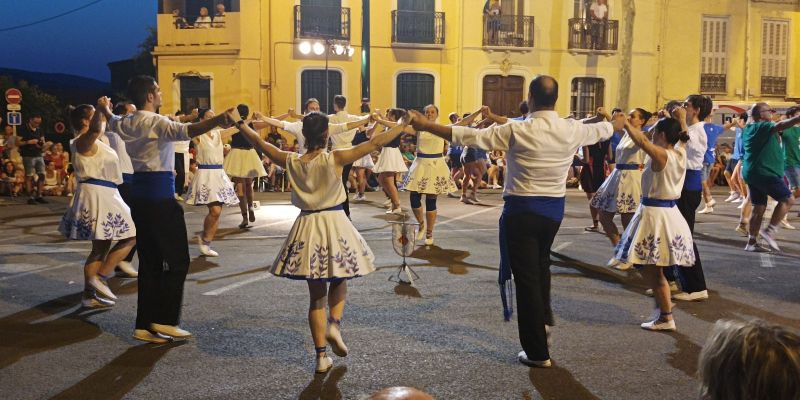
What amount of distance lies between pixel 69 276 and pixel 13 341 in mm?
2682

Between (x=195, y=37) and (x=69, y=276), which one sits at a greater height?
(x=195, y=37)

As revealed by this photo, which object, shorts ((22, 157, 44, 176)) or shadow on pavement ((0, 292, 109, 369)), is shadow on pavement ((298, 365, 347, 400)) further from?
shorts ((22, 157, 44, 176))

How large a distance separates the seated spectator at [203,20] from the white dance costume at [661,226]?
2299 centimetres

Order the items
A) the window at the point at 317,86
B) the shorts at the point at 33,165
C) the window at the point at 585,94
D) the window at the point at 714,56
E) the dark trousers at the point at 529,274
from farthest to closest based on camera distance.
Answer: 1. the window at the point at 714,56
2. the window at the point at 585,94
3. the window at the point at 317,86
4. the shorts at the point at 33,165
5. the dark trousers at the point at 529,274

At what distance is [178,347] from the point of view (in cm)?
581

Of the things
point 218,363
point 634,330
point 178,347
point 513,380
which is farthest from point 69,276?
point 634,330

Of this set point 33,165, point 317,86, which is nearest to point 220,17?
point 317,86

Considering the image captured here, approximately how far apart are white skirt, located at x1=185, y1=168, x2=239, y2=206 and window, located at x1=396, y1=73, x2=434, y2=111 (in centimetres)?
1844

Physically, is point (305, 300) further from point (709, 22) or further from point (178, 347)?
point (709, 22)

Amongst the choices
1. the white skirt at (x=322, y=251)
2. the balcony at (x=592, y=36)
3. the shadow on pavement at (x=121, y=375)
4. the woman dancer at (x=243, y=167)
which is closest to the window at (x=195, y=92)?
the balcony at (x=592, y=36)

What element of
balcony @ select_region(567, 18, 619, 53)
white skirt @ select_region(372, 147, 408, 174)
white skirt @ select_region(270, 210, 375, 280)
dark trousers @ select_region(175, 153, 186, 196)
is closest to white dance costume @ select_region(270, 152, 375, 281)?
white skirt @ select_region(270, 210, 375, 280)

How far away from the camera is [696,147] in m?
8.14

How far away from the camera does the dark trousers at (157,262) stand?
594 cm

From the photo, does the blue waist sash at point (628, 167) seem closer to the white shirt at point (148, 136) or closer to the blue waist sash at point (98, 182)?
the white shirt at point (148, 136)
